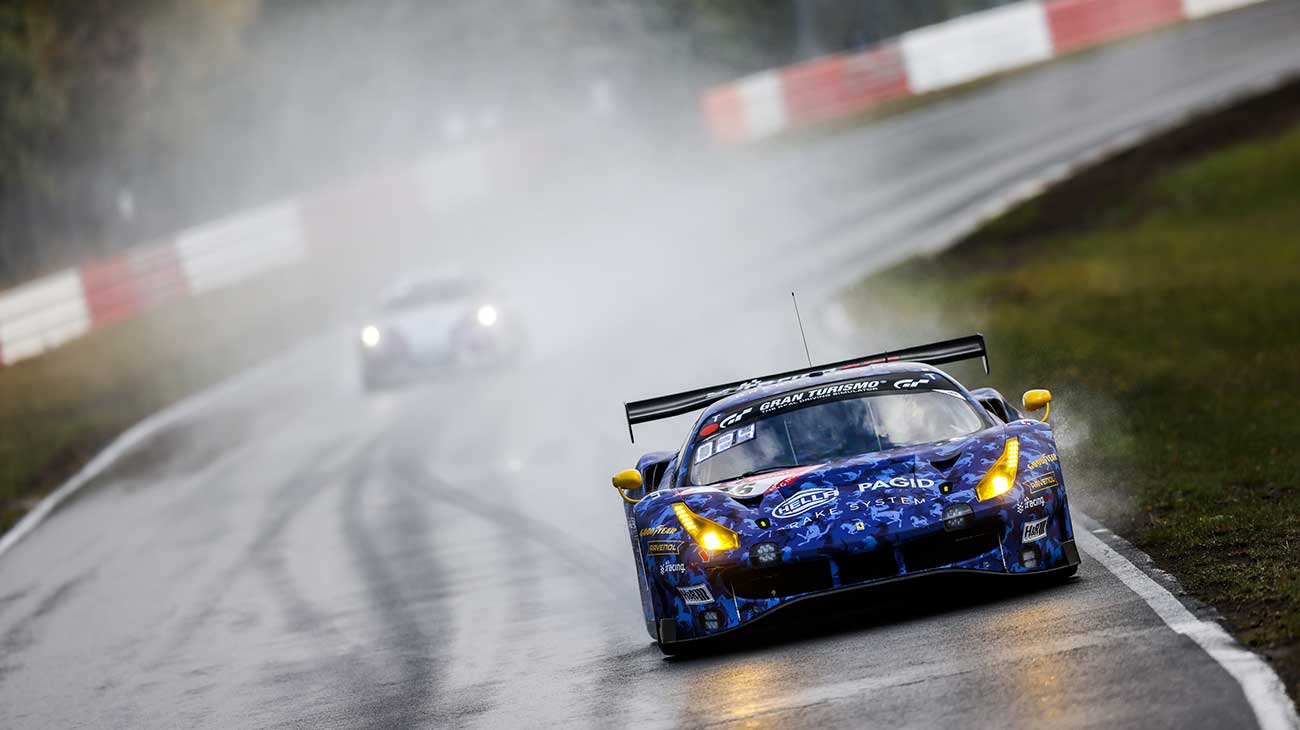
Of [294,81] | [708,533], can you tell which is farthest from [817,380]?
[294,81]

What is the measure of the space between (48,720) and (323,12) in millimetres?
50297

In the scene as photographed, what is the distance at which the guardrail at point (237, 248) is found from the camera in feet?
92.1

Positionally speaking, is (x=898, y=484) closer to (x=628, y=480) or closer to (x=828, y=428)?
(x=828, y=428)

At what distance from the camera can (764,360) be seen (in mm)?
21734

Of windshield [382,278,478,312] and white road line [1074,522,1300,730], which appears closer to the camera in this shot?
white road line [1074,522,1300,730]

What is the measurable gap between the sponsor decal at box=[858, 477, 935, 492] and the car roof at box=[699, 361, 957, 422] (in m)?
1.31

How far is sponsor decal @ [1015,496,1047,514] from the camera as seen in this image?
8.16 metres

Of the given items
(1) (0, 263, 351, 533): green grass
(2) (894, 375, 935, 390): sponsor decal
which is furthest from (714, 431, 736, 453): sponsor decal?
(1) (0, 263, 351, 533): green grass

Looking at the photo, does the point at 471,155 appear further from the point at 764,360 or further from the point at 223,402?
the point at 764,360

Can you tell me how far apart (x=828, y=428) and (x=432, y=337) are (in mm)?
14155

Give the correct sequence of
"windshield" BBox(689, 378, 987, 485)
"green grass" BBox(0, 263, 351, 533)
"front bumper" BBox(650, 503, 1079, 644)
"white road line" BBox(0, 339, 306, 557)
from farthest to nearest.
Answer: "green grass" BBox(0, 263, 351, 533), "white road line" BBox(0, 339, 306, 557), "windshield" BBox(689, 378, 987, 485), "front bumper" BBox(650, 503, 1079, 644)

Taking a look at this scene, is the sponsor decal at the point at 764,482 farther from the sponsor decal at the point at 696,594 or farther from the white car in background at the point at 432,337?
the white car in background at the point at 432,337

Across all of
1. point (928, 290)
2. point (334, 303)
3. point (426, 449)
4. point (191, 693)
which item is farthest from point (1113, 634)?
point (334, 303)

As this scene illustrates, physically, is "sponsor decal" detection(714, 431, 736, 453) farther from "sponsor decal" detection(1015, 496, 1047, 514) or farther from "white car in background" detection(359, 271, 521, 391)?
"white car in background" detection(359, 271, 521, 391)
